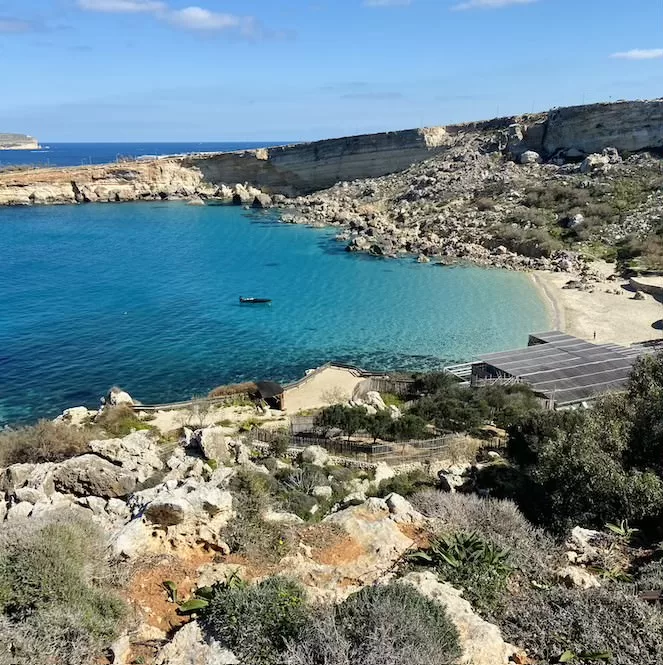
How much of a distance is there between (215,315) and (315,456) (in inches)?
796

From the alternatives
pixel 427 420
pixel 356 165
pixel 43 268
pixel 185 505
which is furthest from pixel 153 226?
pixel 185 505

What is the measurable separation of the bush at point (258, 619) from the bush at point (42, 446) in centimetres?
1044

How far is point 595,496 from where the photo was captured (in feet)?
33.1

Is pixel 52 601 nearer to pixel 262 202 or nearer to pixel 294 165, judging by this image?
pixel 262 202

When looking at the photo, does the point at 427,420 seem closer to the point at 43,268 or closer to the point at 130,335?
the point at 130,335

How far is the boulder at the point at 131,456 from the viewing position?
1391 centimetres

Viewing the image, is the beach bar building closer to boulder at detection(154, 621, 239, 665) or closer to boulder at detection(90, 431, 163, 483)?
boulder at detection(90, 431, 163, 483)

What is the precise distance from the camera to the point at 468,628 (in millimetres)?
6367

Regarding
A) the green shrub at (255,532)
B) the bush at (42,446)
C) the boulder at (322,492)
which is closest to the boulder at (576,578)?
the green shrub at (255,532)

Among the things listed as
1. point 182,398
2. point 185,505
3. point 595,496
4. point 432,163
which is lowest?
point 182,398

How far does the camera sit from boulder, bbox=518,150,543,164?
66.2 meters

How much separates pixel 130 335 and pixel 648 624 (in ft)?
94.0

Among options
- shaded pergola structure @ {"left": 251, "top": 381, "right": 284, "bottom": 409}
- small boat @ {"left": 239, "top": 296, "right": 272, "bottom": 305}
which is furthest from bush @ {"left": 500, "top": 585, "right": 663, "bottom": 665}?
small boat @ {"left": 239, "top": 296, "right": 272, "bottom": 305}

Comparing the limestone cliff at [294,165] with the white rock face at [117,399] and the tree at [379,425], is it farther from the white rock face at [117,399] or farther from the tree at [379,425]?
the white rock face at [117,399]
